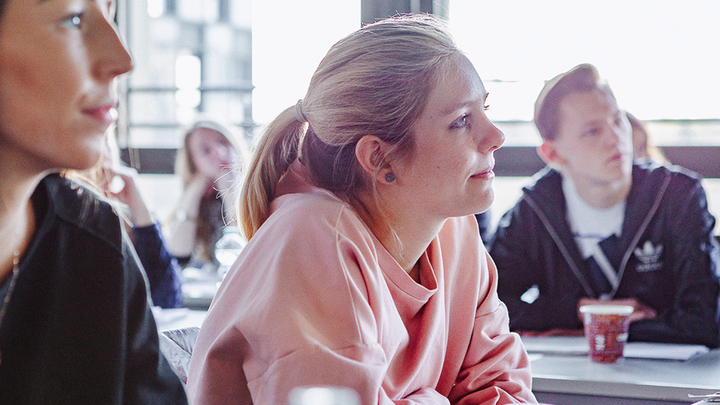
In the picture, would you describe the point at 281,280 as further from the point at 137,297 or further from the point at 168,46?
the point at 168,46

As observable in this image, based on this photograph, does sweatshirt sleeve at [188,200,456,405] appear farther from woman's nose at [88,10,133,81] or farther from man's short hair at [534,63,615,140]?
man's short hair at [534,63,615,140]

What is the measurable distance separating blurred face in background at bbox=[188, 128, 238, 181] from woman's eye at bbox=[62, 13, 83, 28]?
8.86 ft

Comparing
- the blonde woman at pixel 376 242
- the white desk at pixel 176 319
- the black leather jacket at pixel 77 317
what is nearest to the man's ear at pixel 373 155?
the blonde woman at pixel 376 242

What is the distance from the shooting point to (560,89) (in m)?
2.29

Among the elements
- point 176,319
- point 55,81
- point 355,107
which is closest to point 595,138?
point 355,107

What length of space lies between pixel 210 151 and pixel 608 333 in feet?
7.29

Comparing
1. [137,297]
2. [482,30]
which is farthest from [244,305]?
[482,30]

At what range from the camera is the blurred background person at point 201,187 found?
332 centimetres

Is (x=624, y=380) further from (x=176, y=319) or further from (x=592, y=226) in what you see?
(x=176, y=319)

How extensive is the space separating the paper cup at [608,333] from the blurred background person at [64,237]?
3.54 ft

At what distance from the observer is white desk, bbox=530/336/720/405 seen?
138 cm

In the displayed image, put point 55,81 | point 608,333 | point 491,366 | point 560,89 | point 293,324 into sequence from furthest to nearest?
1. point 560,89
2. point 608,333
3. point 491,366
4. point 293,324
5. point 55,81

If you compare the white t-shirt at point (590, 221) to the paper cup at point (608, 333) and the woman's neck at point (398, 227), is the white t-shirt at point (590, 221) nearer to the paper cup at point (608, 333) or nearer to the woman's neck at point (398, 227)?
the paper cup at point (608, 333)

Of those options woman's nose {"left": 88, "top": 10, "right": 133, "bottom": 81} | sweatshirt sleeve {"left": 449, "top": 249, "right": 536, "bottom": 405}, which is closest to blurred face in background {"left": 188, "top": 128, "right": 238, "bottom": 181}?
sweatshirt sleeve {"left": 449, "top": 249, "right": 536, "bottom": 405}
